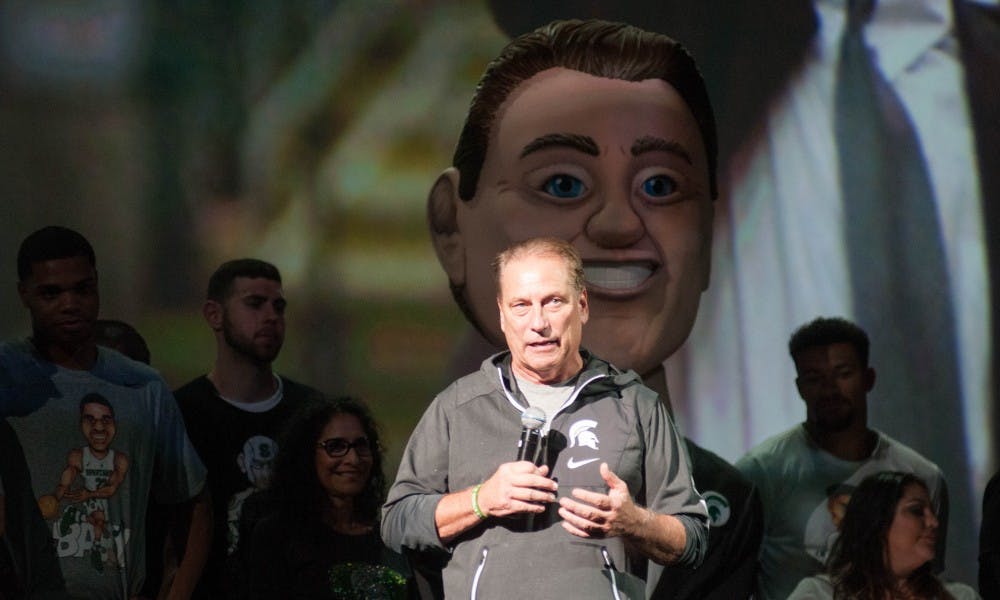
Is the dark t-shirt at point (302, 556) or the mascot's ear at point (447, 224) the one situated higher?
the mascot's ear at point (447, 224)

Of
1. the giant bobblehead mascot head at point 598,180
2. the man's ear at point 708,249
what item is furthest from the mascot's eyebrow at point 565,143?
the man's ear at point 708,249

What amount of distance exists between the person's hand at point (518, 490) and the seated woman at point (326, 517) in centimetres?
146

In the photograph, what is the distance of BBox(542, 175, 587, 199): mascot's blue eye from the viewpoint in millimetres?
4594

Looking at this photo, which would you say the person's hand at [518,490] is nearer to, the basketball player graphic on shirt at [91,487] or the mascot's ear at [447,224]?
the basketball player graphic on shirt at [91,487]

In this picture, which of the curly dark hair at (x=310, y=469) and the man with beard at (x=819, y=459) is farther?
the man with beard at (x=819, y=459)

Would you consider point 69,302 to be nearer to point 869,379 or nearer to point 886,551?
point 886,551

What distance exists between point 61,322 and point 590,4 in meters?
2.15

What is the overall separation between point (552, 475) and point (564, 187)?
215 cm

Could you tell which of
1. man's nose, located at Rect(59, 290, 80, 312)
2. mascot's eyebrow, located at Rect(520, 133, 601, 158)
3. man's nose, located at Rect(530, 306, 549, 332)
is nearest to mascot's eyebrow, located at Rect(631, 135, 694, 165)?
mascot's eyebrow, located at Rect(520, 133, 601, 158)

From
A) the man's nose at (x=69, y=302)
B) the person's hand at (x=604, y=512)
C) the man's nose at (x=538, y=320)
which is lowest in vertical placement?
the person's hand at (x=604, y=512)

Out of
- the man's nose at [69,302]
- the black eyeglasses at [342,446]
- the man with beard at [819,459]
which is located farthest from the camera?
the man with beard at [819,459]

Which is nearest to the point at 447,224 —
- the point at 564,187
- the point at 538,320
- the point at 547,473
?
the point at 564,187

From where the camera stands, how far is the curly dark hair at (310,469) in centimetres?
397

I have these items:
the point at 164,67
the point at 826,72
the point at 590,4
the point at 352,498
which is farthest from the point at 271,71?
the point at 826,72
